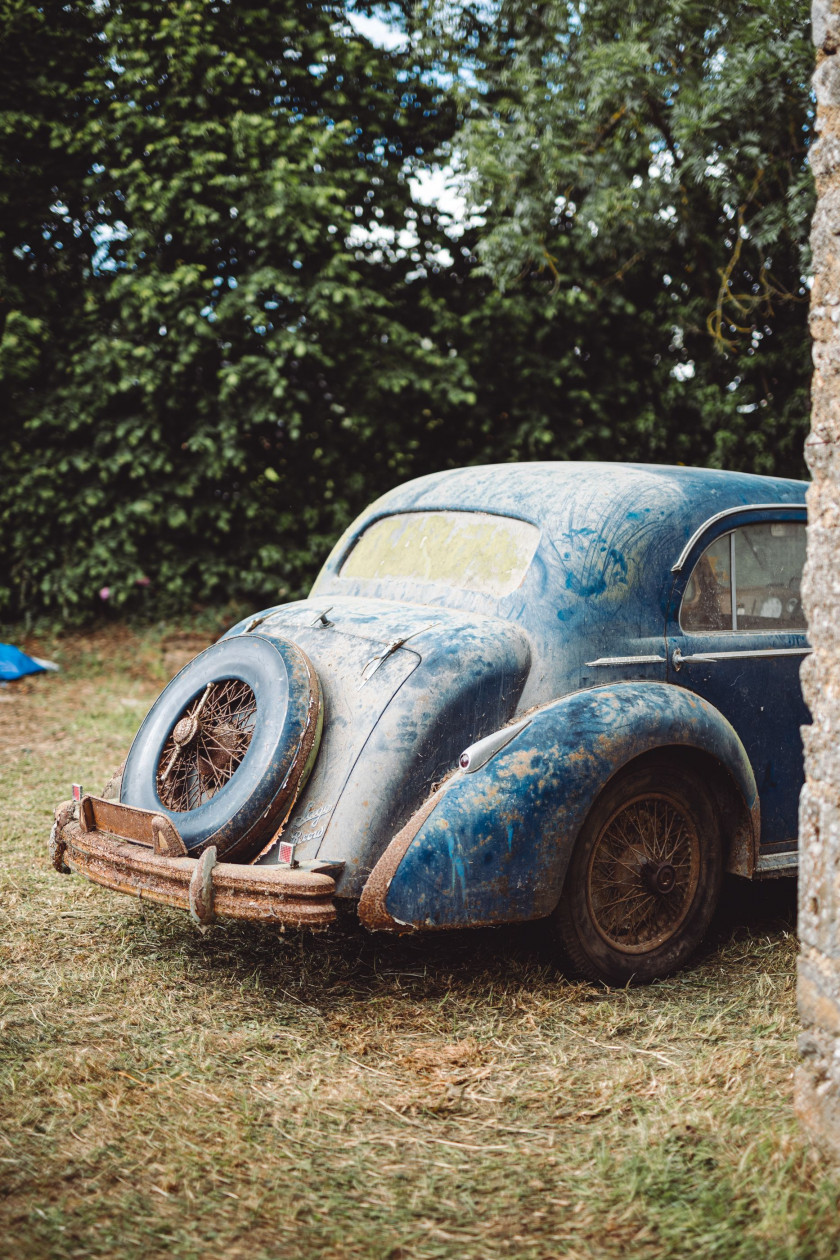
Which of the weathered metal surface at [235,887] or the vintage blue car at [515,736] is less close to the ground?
the vintage blue car at [515,736]

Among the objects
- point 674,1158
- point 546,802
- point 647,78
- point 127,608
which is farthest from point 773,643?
point 127,608

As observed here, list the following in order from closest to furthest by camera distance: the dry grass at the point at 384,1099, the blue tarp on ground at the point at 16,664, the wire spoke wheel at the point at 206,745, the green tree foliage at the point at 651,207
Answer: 1. the dry grass at the point at 384,1099
2. the wire spoke wheel at the point at 206,745
3. the green tree foliage at the point at 651,207
4. the blue tarp on ground at the point at 16,664

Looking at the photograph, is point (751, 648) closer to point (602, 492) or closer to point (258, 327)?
point (602, 492)

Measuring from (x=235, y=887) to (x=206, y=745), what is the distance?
667mm

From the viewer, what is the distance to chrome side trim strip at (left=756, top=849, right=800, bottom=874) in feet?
11.7

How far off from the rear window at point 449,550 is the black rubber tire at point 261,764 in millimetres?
717

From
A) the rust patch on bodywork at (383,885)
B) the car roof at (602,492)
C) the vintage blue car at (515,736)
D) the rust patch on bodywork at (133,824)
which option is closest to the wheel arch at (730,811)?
the vintage blue car at (515,736)

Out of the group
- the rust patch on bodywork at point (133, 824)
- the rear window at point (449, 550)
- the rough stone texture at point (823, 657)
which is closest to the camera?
the rough stone texture at point (823, 657)

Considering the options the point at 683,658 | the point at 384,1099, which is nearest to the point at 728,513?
the point at 683,658

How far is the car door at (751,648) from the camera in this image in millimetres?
3578

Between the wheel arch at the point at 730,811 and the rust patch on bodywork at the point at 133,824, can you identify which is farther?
the wheel arch at the point at 730,811

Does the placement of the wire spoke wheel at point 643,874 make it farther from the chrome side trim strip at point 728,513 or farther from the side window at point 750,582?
the chrome side trim strip at point 728,513

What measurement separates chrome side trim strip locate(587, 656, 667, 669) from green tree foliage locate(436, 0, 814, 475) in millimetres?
5600

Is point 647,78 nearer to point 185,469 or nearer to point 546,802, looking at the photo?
point 185,469
